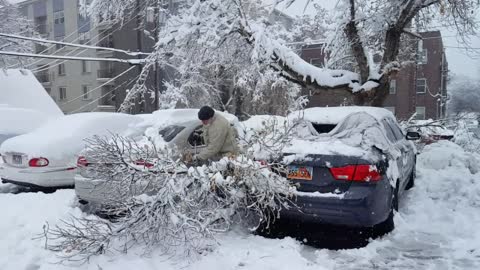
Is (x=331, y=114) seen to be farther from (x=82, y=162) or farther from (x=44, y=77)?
(x=44, y=77)

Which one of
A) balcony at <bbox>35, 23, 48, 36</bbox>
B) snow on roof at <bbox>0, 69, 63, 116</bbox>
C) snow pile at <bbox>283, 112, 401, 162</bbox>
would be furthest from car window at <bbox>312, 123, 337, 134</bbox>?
balcony at <bbox>35, 23, 48, 36</bbox>

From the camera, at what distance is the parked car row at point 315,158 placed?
471cm

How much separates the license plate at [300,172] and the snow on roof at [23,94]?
10212 mm

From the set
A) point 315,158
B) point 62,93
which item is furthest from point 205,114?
point 62,93

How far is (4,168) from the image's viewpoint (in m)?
7.63

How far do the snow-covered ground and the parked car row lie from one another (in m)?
0.35

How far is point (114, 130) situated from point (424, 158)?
6.66 m

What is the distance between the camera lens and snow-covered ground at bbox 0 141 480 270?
4.09 meters

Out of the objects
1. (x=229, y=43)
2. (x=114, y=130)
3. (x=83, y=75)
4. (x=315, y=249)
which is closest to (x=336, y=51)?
(x=229, y=43)

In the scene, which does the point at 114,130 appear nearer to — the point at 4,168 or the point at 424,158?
the point at 4,168

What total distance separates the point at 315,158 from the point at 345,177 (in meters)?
0.39

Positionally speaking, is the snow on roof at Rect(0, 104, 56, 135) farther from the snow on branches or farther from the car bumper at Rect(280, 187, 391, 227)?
the car bumper at Rect(280, 187, 391, 227)

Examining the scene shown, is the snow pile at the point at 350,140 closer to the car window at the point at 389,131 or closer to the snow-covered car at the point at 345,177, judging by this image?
the snow-covered car at the point at 345,177

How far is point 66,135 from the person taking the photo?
7531 mm
